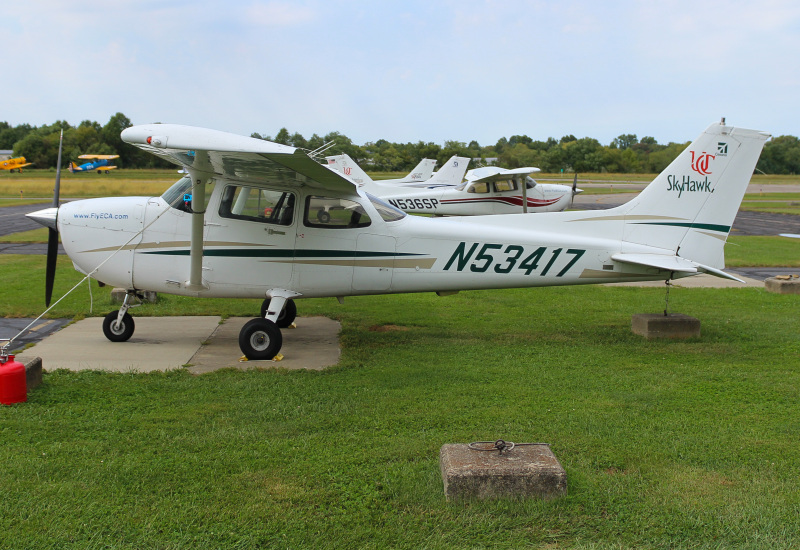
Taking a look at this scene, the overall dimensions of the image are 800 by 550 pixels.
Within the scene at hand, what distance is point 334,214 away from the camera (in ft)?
28.2

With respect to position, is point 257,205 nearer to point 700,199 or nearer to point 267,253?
point 267,253

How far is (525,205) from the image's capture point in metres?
23.8

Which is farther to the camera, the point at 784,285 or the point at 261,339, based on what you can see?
the point at 784,285

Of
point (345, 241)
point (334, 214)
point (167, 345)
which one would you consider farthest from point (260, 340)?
point (334, 214)

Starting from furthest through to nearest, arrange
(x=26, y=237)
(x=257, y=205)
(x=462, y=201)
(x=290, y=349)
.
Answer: (x=462, y=201) → (x=26, y=237) → (x=290, y=349) → (x=257, y=205)

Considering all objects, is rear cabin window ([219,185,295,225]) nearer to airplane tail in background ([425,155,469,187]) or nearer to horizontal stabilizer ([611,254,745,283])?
horizontal stabilizer ([611,254,745,283])

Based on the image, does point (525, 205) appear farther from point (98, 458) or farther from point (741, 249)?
point (98, 458)

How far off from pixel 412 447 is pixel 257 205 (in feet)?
14.0

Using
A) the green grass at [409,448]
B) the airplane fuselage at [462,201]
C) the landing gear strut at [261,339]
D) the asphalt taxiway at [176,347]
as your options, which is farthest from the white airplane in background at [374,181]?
the green grass at [409,448]

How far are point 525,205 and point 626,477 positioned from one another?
19.6m

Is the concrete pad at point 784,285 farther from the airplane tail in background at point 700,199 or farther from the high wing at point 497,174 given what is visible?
the high wing at point 497,174

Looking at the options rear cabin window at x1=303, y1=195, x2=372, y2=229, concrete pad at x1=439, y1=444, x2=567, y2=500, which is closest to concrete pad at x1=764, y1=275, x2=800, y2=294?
rear cabin window at x1=303, y1=195, x2=372, y2=229

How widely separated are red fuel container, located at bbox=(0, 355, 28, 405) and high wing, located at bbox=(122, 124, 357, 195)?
90.4 inches

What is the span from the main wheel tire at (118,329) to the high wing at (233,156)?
2.27 metres
